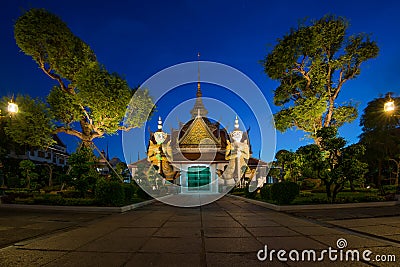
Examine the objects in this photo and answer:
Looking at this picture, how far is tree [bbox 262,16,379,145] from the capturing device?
1925cm

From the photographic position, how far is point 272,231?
7.18 meters

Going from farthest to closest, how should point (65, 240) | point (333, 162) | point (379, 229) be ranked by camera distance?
point (333, 162), point (379, 229), point (65, 240)

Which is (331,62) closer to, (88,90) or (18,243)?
(88,90)

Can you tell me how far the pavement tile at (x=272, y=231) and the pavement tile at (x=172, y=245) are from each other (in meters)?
1.85

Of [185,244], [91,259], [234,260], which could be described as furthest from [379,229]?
[91,259]

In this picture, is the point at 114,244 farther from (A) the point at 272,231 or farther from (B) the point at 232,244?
(A) the point at 272,231

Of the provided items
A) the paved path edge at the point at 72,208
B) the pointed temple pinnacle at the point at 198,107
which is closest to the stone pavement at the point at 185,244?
the paved path edge at the point at 72,208

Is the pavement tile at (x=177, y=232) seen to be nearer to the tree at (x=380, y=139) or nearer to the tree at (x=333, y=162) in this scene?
the tree at (x=333, y=162)

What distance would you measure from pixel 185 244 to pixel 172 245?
30cm

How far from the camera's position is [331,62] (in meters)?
19.5

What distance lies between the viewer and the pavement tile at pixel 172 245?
17.3ft

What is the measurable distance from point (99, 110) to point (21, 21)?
7.63 meters

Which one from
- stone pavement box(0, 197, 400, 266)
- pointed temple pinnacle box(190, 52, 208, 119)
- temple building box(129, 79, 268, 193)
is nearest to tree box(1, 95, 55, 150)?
temple building box(129, 79, 268, 193)

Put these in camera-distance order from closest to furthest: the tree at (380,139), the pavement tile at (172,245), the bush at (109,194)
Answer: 1. the pavement tile at (172,245)
2. the bush at (109,194)
3. the tree at (380,139)
